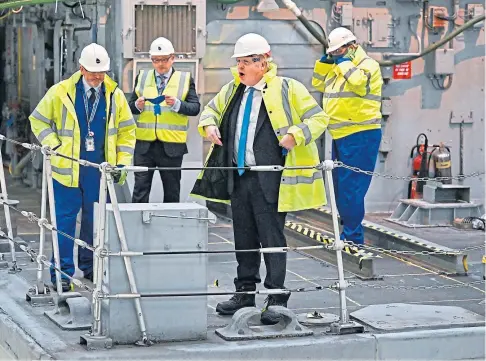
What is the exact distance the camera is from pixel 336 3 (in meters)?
13.0

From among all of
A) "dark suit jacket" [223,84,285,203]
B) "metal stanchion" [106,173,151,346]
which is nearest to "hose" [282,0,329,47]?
"dark suit jacket" [223,84,285,203]

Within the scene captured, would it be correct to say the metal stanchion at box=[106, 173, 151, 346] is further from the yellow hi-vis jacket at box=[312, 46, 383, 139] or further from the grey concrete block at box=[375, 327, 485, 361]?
the yellow hi-vis jacket at box=[312, 46, 383, 139]

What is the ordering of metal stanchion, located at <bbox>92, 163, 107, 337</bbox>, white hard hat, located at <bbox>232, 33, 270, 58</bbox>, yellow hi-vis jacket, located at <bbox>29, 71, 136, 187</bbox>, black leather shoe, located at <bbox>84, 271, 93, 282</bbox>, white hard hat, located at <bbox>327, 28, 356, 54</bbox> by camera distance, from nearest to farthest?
metal stanchion, located at <bbox>92, 163, 107, 337</bbox> → white hard hat, located at <bbox>232, 33, 270, 58</bbox> → yellow hi-vis jacket, located at <bbox>29, 71, 136, 187</bbox> → black leather shoe, located at <bbox>84, 271, 93, 282</bbox> → white hard hat, located at <bbox>327, 28, 356, 54</bbox>

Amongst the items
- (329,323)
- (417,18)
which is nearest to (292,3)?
(417,18)

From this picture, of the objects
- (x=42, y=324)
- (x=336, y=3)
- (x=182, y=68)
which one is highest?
(x=336, y=3)

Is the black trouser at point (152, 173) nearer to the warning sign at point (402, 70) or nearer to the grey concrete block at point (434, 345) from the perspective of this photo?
the warning sign at point (402, 70)

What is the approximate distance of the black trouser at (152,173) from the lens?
34.6 feet

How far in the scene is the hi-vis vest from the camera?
10492 mm

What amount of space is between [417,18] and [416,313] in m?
6.01

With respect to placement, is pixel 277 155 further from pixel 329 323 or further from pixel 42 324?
pixel 42 324

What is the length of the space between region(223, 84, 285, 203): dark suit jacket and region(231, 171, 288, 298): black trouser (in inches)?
2.1

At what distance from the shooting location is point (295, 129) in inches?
294

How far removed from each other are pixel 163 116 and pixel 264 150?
2.97m

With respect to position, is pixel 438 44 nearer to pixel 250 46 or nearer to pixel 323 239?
pixel 323 239
